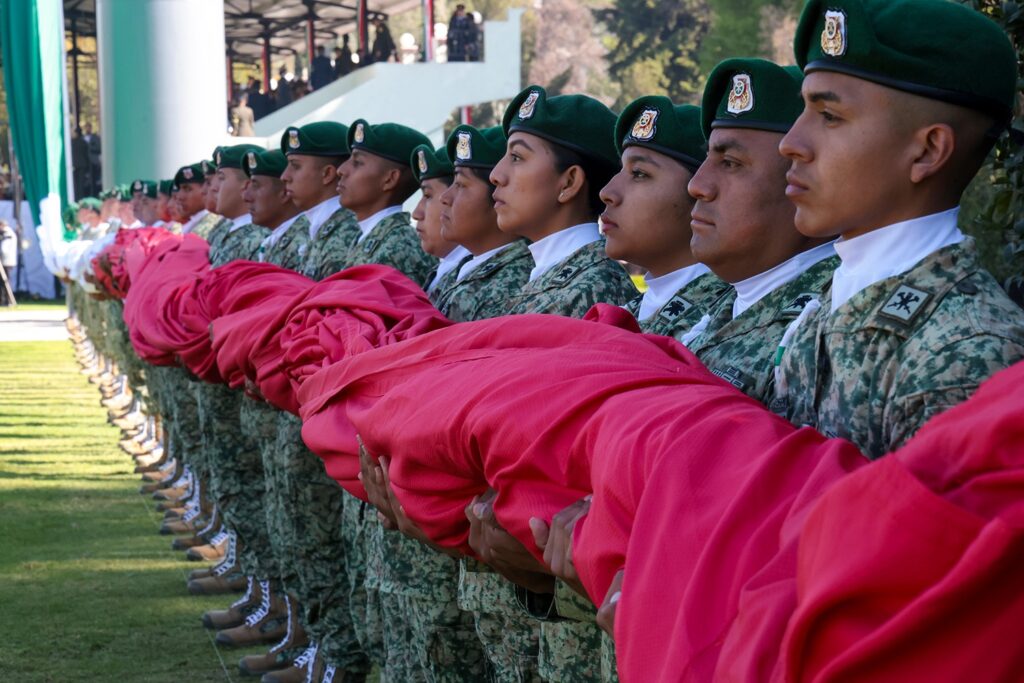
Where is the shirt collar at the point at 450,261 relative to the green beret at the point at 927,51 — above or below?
below

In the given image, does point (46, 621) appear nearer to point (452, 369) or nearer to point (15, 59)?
point (452, 369)

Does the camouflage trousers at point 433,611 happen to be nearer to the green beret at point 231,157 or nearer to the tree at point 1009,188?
the tree at point 1009,188

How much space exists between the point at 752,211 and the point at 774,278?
13 centimetres

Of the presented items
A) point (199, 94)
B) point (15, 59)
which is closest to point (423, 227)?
point (199, 94)

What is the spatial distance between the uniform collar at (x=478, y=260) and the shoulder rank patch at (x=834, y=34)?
1.97 m

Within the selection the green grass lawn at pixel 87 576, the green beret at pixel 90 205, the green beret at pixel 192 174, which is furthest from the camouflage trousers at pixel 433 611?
the green beret at pixel 90 205

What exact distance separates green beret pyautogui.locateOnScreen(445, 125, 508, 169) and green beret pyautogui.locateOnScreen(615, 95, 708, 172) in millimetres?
1009

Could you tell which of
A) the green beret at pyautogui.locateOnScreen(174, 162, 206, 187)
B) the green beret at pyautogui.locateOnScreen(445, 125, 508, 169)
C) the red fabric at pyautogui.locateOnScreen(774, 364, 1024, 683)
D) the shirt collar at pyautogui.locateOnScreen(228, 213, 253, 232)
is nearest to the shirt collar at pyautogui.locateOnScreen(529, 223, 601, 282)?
the green beret at pyautogui.locateOnScreen(445, 125, 508, 169)

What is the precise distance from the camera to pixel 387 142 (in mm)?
5172

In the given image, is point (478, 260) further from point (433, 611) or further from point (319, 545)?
point (319, 545)

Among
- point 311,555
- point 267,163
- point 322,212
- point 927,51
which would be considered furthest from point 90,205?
point 927,51

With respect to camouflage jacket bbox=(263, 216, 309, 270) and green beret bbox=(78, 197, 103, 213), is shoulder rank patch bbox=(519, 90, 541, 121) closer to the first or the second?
camouflage jacket bbox=(263, 216, 309, 270)

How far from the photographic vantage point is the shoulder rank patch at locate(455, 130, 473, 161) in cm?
399

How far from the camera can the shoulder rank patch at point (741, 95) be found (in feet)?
8.21
